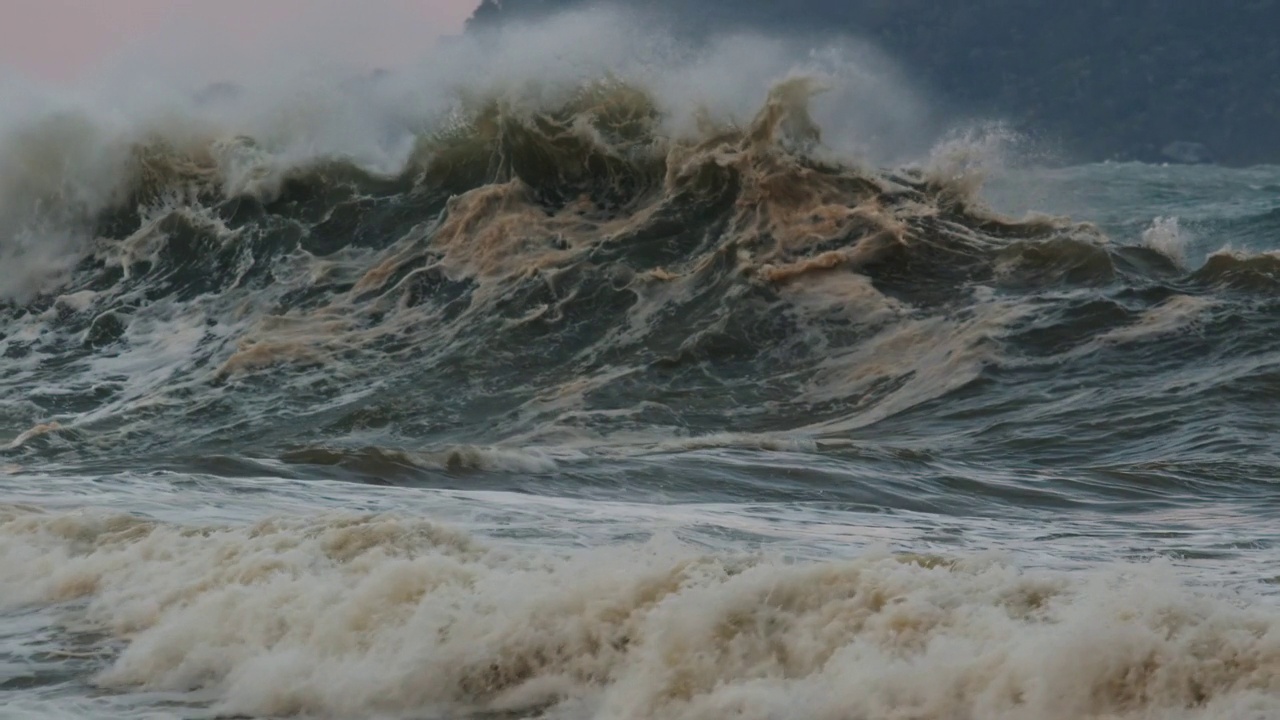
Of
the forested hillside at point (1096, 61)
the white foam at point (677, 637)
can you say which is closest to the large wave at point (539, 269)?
the white foam at point (677, 637)

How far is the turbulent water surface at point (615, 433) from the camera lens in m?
4.58

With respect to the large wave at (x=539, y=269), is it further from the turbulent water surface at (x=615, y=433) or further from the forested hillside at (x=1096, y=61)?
the forested hillside at (x=1096, y=61)

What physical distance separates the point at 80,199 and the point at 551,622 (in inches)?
605

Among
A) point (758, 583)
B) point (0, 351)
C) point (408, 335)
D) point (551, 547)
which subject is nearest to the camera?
point (758, 583)

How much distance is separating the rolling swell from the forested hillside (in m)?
104

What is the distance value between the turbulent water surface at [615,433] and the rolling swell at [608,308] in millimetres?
43

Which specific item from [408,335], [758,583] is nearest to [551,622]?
[758,583]

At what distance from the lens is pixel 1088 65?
423 feet

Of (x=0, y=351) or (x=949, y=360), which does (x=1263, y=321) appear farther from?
(x=0, y=351)

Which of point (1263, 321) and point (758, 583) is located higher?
point (1263, 321)

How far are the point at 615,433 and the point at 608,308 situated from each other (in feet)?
9.67

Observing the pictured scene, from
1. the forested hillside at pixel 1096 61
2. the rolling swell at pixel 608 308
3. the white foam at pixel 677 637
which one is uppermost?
the forested hillside at pixel 1096 61

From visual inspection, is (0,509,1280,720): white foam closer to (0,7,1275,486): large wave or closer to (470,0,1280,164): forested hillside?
(0,7,1275,486): large wave

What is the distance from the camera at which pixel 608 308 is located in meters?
13.3
